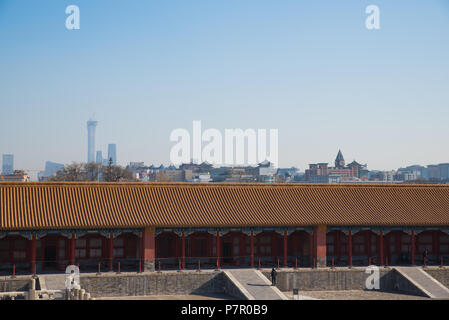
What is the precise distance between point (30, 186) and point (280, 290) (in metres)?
16.5

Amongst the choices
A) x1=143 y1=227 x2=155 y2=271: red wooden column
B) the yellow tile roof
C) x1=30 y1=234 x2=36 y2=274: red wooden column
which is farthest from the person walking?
x1=30 y1=234 x2=36 y2=274: red wooden column

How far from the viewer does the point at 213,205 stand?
41344mm

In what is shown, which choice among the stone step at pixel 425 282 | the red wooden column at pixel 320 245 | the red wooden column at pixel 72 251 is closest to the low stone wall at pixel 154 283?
the red wooden column at pixel 72 251

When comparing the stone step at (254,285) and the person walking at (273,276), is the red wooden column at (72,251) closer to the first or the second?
the stone step at (254,285)

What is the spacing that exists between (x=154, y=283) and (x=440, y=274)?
60.4 ft

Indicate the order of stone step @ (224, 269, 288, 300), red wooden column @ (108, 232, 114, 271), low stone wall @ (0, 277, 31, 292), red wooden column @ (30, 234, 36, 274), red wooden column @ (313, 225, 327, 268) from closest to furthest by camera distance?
stone step @ (224, 269, 288, 300) < low stone wall @ (0, 277, 31, 292) < red wooden column @ (30, 234, 36, 274) < red wooden column @ (108, 232, 114, 271) < red wooden column @ (313, 225, 327, 268)

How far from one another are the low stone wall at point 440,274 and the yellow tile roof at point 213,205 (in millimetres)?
2955

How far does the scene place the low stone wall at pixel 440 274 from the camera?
4191 centimetres

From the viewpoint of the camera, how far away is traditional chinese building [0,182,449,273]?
38594mm

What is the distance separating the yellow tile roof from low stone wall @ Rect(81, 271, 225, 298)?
294 centimetres

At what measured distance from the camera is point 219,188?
4291 cm

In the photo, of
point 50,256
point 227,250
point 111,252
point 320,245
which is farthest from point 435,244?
point 50,256

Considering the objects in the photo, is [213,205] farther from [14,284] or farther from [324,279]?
[14,284]

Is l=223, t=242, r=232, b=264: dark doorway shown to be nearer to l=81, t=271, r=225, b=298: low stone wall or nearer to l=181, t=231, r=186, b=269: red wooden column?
l=181, t=231, r=186, b=269: red wooden column
